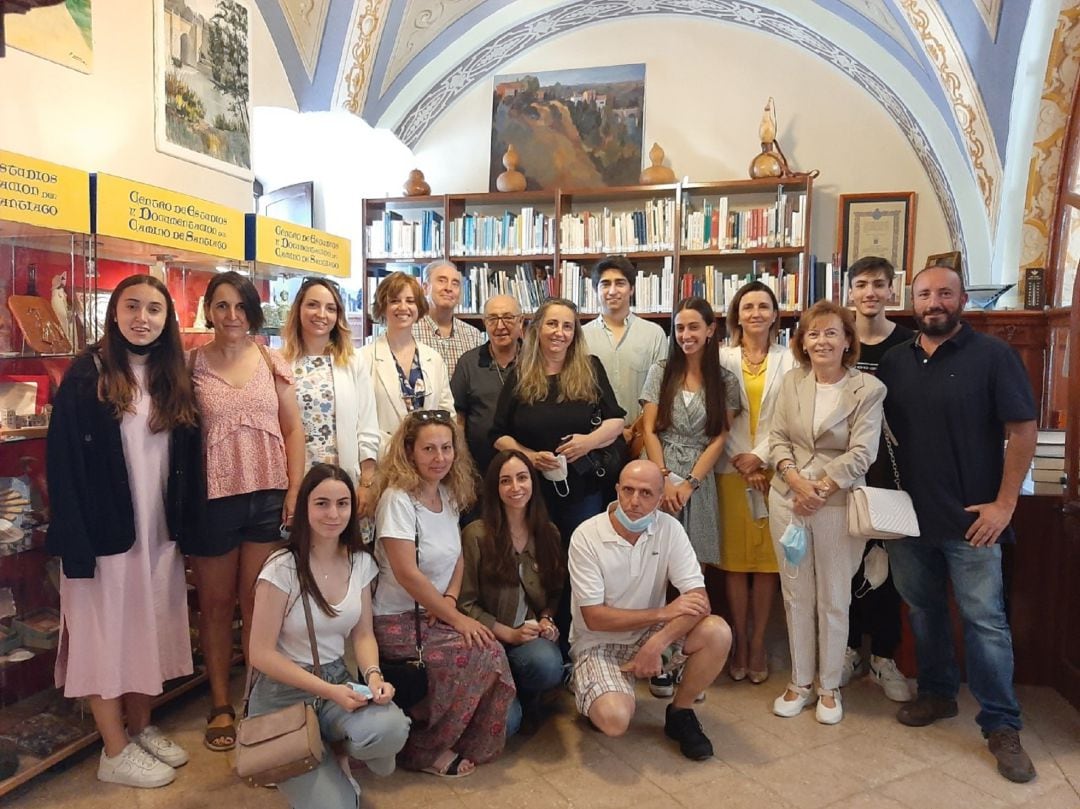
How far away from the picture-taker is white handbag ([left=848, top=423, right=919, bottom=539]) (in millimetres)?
2564

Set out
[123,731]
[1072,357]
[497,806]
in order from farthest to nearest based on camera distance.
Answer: [1072,357], [123,731], [497,806]

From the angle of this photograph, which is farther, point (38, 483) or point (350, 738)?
point (38, 483)

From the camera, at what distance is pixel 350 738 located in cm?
210

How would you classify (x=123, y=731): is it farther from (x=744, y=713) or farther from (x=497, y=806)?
(x=744, y=713)

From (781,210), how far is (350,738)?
14.2 feet

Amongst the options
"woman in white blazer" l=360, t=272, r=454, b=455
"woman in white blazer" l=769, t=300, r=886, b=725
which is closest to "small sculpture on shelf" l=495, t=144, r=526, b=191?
"woman in white blazer" l=360, t=272, r=454, b=455

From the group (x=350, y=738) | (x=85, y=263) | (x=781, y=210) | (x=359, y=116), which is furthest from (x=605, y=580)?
(x=359, y=116)

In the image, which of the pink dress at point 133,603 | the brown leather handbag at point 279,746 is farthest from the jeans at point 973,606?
the pink dress at point 133,603

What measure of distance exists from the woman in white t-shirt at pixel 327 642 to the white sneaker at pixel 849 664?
1941 millimetres

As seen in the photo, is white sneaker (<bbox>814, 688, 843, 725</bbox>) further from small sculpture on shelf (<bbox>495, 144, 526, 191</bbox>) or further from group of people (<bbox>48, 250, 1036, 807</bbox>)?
small sculpture on shelf (<bbox>495, 144, 526, 191</bbox>)

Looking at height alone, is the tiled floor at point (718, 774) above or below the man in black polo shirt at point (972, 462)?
below

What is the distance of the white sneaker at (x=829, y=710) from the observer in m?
2.78

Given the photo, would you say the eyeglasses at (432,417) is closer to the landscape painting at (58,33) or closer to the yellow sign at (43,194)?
the yellow sign at (43,194)

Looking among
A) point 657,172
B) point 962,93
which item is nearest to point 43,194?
point 657,172
